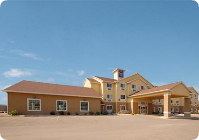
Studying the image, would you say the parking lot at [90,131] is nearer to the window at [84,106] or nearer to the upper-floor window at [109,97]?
the window at [84,106]

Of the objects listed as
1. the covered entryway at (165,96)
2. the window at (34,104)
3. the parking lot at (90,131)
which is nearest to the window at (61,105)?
the window at (34,104)

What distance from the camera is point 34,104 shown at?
78.9 ft

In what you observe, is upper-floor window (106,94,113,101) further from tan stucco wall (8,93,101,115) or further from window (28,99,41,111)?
window (28,99,41,111)

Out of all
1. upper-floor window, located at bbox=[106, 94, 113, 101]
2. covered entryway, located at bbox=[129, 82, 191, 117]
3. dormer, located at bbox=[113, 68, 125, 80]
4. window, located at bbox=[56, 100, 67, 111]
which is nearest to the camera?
covered entryway, located at bbox=[129, 82, 191, 117]

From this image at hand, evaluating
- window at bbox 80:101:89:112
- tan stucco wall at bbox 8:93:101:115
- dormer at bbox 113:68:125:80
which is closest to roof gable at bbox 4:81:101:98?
tan stucco wall at bbox 8:93:101:115

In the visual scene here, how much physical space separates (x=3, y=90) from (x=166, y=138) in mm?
20196

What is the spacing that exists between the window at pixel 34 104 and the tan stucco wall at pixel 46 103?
42cm

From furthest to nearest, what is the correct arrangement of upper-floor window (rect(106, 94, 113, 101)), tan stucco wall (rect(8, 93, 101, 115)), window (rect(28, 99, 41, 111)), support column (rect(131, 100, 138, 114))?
upper-floor window (rect(106, 94, 113, 101)) < support column (rect(131, 100, 138, 114)) < window (rect(28, 99, 41, 111)) < tan stucco wall (rect(8, 93, 101, 115))

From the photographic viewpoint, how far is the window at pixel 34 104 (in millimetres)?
23688

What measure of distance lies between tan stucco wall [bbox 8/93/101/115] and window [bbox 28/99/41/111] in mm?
423

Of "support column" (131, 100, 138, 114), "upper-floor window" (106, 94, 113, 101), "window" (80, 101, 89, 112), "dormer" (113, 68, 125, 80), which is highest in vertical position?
"dormer" (113, 68, 125, 80)

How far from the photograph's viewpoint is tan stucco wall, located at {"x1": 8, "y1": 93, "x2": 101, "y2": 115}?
22469 mm

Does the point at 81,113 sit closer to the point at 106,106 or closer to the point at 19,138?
the point at 106,106

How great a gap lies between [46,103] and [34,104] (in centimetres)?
169
